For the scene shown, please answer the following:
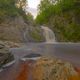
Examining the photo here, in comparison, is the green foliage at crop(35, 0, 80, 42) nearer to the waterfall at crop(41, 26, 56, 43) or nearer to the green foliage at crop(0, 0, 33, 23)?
the waterfall at crop(41, 26, 56, 43)

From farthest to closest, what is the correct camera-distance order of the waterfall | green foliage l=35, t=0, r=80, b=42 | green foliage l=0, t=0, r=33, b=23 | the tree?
green foliage l=35, t=0, r=80, b=42 < the tree < the waterfall < green foliage l=0, t=0, r=33, b=23

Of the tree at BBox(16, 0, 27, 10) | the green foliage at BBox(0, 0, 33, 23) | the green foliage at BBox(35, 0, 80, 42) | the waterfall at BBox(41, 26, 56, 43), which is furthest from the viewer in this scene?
the green foliage at BBox(35, 0, 80, 42)

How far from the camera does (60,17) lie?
49.5 metres

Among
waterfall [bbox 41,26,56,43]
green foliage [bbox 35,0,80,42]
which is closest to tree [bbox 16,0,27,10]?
green foliage [bbox 35,0,80,42]

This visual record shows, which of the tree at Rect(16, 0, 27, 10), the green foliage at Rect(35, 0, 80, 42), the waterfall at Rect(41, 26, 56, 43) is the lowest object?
the waterfall at Rect(41, 26, 56, 43)

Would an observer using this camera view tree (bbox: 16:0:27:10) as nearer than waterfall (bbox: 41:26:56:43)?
No

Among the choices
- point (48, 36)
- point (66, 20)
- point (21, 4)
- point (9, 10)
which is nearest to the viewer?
point (48, 36)

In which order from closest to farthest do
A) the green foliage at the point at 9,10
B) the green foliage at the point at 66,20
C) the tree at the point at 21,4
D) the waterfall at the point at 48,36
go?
the green foliage at the point at 9,10, the waterfall at the point at 48,36, the tree at the point at 21,4, the green foliage at the point at 66,20

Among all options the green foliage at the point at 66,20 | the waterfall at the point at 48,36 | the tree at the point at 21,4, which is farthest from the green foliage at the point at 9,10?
the green foliage at the point at 66,20

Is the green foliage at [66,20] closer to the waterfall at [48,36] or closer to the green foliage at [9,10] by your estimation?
the waterfall at [48,36]

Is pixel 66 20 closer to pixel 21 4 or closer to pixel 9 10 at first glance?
pixel 21 4

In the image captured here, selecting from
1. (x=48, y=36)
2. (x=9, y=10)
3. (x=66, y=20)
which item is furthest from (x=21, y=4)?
(x=48, y=36)

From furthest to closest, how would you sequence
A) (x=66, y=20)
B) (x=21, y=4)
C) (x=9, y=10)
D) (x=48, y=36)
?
(x=66, y=20) → (x=21, y=4) → (x=9, y=10) → (x=48, y=36)

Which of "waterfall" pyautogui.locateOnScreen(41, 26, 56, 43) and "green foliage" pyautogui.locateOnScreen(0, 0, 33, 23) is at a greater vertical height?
"green foliage" pyautogui.locateOnScreen(0, 0, 33, 23)
